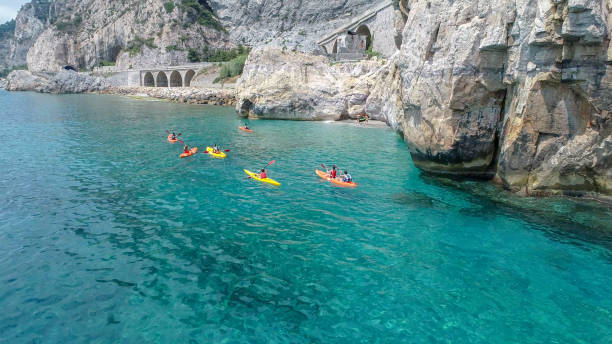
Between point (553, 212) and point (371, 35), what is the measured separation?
52.5m

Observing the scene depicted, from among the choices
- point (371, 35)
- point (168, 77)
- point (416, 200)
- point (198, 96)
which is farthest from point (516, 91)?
point (168, 77)

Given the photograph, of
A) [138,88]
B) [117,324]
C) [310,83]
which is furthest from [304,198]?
[138,88]

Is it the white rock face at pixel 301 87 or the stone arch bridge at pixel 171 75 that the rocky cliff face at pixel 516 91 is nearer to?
the white rock face at pixel 301 87

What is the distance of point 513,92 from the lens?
1566cm

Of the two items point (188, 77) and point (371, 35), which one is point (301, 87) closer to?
point (371, 35)

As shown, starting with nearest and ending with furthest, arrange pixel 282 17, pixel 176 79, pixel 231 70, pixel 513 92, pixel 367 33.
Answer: pixel 513 92, pixel 367 33, pixel 231 70, pixel 176 79, pixel 282 17

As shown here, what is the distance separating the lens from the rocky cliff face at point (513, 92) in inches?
520

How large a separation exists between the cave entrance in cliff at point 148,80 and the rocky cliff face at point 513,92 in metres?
94.4

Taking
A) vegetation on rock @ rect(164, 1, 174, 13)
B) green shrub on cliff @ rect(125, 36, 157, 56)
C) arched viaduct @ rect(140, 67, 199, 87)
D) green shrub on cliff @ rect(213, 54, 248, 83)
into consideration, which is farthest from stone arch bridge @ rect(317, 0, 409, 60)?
green shrub on cliff @ rect(125, 36, 157, 56)

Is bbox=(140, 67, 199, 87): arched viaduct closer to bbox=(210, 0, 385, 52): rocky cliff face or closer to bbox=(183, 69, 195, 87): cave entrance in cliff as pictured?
bbox=(183, 69, 195, 87): cave entrance in cliff

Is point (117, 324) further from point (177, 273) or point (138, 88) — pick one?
→ point (138, 88)

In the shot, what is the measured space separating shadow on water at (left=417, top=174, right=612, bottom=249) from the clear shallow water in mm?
80

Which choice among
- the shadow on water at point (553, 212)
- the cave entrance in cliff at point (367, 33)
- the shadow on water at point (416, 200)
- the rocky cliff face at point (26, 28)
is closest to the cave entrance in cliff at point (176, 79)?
the cave entrance in cliff at point (367, 33)

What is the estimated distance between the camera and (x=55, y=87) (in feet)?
317
